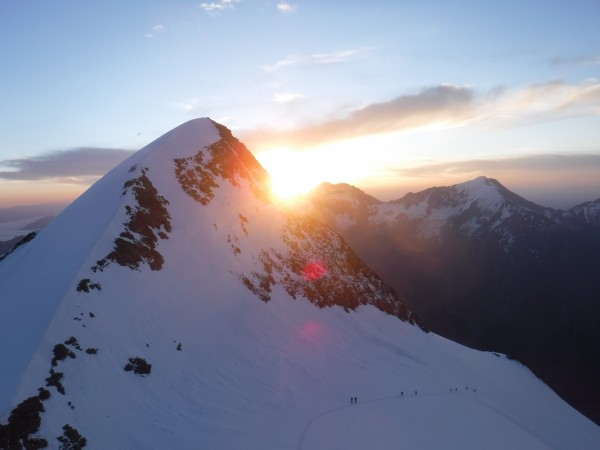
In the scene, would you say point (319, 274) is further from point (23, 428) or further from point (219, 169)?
point (23, 428)

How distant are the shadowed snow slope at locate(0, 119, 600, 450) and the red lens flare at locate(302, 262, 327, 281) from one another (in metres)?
0.27

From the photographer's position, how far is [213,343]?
33562mm

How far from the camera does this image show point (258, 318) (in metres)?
40.7

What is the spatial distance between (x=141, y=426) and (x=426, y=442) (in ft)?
69.8

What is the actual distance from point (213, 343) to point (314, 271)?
25.8 m

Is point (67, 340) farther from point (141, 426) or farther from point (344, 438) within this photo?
point (344, 438)

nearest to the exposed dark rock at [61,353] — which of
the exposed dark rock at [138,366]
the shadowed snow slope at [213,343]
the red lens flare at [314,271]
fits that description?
the shadowed snow slope at [213,343]

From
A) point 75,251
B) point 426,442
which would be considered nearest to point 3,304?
point 75,251

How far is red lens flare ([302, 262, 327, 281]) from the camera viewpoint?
5531 cm

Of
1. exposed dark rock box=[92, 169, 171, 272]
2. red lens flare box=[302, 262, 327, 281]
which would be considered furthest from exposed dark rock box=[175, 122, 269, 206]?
red lens flare box=[302, 262, 327, 281]

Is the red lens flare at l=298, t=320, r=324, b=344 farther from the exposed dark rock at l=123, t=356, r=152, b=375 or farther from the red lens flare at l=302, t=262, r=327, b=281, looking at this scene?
the exposed dark rock at l=123, t=356, r=152, b=375

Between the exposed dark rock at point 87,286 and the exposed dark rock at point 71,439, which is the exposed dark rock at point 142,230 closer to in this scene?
the exposed dark rock at point 87,286

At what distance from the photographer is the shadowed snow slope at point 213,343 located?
2291 centimetres

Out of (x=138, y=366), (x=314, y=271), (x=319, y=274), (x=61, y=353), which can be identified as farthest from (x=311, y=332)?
(x=61, y=353)
